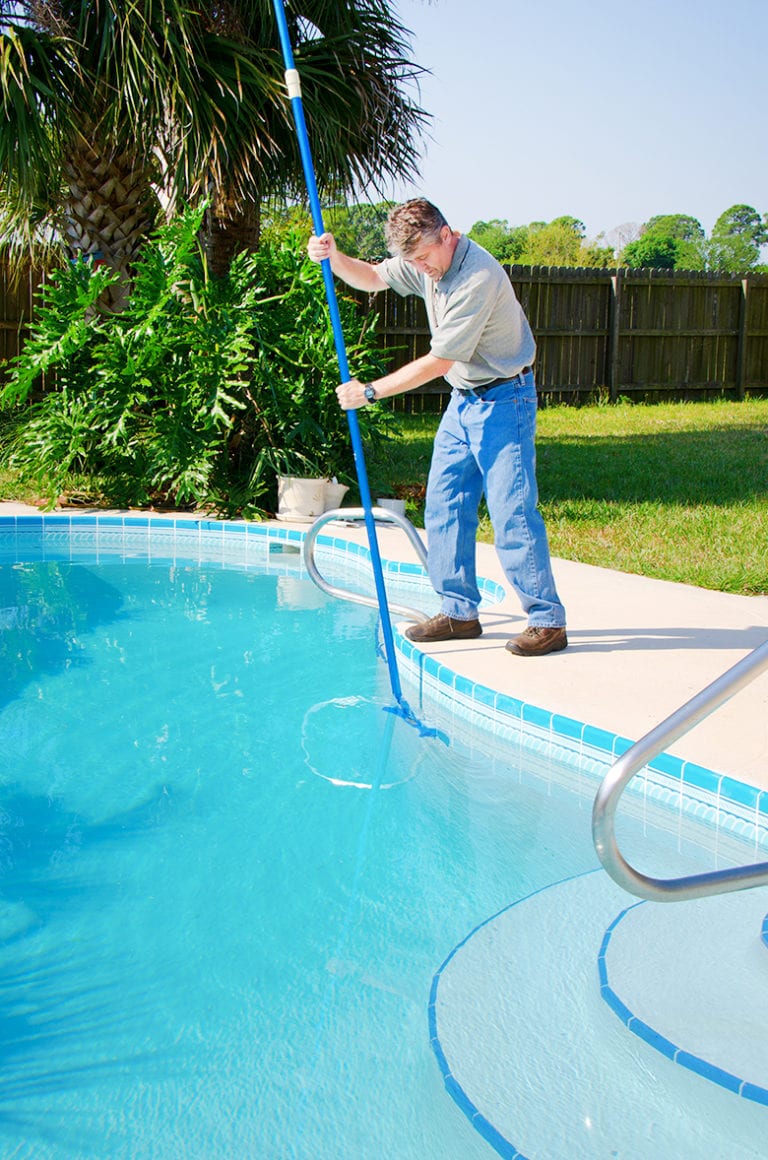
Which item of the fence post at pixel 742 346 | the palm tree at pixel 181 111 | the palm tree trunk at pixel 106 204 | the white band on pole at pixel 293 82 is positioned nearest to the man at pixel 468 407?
the white band on pole at pixel 293 82

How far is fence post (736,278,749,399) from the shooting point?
16.3m

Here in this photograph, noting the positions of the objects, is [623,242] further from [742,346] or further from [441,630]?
[441,630]

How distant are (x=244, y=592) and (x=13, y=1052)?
4.25 metres

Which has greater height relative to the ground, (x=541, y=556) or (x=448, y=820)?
(x=541, y=556)

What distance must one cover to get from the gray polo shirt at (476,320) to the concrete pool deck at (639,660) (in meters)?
1.08

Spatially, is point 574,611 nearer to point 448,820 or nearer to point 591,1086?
point 448,820

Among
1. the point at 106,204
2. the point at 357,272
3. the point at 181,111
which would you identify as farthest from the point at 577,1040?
the point at 106,204

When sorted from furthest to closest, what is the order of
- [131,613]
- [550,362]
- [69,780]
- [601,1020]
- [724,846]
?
[550,362], [131,613], [69,780], [724,846], [601,1020]

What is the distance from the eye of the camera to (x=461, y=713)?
4.21 metres

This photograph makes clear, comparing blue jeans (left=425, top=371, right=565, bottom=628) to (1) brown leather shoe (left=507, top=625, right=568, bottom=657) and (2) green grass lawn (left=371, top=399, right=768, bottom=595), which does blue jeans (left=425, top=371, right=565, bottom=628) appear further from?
(2) green grass lawn (left=371, top=399, right=768, bottom=595)

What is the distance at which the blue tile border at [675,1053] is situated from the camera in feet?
6.95

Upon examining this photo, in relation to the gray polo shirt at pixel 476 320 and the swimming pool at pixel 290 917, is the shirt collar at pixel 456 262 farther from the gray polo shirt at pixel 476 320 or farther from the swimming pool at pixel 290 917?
the swimming pool at pixel 290 917

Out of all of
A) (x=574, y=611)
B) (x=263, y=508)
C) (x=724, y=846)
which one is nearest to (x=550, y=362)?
(x=263, y=508)

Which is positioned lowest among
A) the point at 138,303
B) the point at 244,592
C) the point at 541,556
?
the point at 244,592
